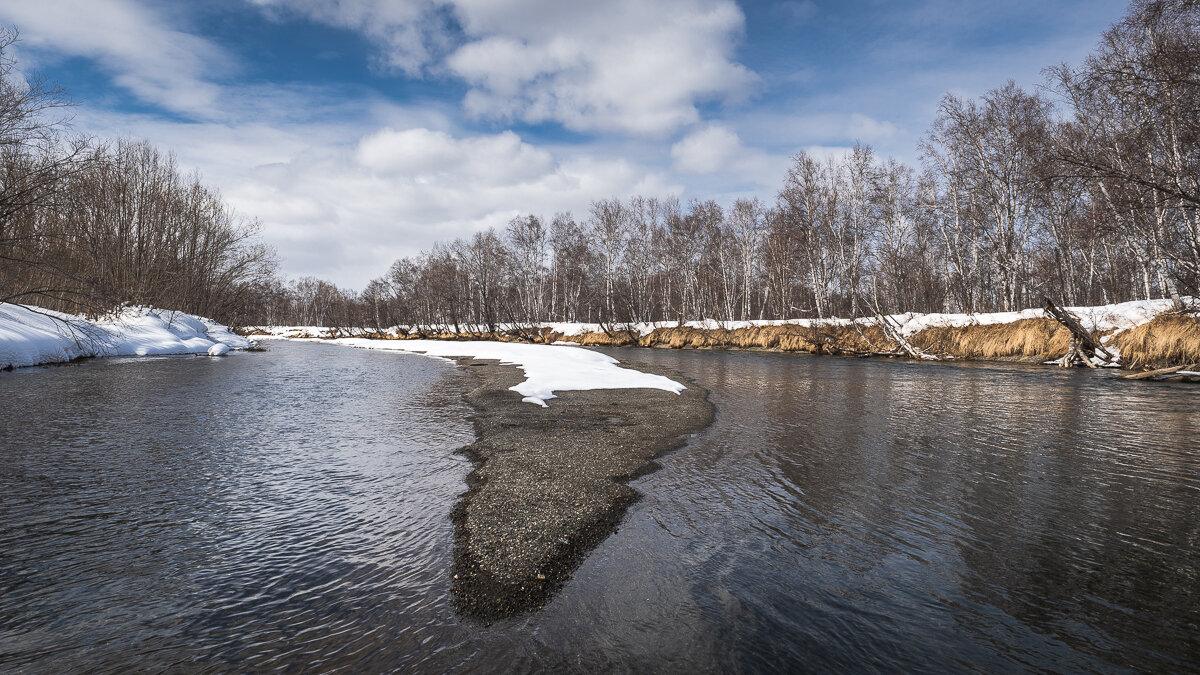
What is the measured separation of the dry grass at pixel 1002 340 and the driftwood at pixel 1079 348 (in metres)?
1.35

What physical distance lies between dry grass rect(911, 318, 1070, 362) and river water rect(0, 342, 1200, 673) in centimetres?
1483

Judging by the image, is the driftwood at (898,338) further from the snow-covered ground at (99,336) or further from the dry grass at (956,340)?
the snow-covered ground at (99,336)

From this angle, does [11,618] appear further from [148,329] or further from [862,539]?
[148,329]

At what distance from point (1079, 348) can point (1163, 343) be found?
238cm

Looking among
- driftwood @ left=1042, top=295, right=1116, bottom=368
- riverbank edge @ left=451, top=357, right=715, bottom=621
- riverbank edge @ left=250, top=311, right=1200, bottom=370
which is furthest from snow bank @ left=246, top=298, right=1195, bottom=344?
riverbank edge @ left=451, top=357, right=715, bottom=621

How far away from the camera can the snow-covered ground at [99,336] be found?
15.5 m

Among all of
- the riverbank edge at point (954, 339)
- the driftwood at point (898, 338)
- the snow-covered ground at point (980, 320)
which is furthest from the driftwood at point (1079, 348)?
the driftwood at point (898, 338)

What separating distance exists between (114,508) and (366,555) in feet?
9.22

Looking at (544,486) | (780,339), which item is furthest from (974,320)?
(544,486)

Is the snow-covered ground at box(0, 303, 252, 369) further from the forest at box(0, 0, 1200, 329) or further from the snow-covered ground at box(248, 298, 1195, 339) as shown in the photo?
the snow-covered ground at box(248, 298, 1195, 339)

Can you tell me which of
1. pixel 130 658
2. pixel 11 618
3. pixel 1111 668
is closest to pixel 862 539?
pixel 1111 668

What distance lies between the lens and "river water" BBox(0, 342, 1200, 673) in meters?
2.60

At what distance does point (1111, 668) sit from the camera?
2535 mm

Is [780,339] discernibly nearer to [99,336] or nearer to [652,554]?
[652,554]
